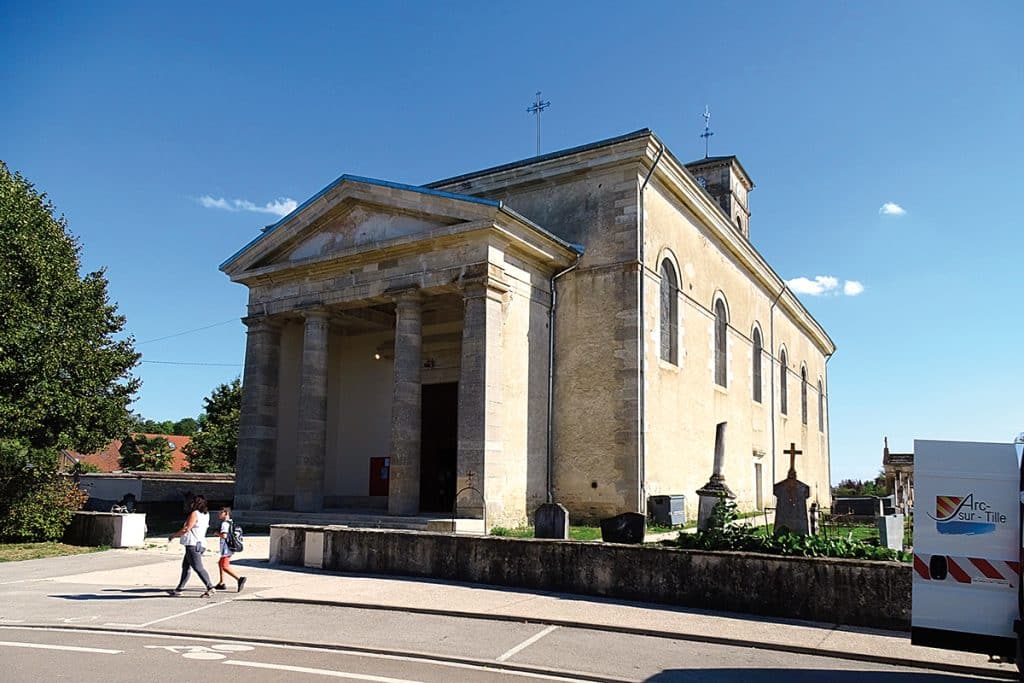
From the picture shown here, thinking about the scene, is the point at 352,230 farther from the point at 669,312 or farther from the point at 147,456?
the point at 147,456

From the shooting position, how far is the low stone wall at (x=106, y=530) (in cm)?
1755

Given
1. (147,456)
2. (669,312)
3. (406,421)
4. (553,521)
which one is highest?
(669,312)

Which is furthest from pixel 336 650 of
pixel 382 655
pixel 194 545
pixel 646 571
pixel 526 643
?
pixel 646 571

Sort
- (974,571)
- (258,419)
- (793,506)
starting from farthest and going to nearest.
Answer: (258,419) < (793,506) < (974,571)

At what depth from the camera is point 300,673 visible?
6902 millimetres

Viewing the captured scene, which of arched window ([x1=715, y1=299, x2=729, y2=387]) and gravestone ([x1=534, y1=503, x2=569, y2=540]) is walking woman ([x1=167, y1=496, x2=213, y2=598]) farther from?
arched window ([x1=715, y1=299, x2=729, y2=387])

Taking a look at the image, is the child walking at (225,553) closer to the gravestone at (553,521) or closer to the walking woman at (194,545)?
the walking woman at (194,545)

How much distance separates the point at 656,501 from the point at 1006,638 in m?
13.4

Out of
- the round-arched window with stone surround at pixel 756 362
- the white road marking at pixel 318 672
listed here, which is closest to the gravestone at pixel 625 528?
the white road marking at pixel 318 672

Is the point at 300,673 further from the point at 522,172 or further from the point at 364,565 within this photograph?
the point at 522,172

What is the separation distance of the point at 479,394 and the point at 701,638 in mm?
10295

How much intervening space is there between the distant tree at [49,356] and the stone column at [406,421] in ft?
25.4

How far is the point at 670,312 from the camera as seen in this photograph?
2292cm

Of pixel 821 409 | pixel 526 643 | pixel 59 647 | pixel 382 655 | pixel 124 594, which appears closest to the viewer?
pixel 382 655
